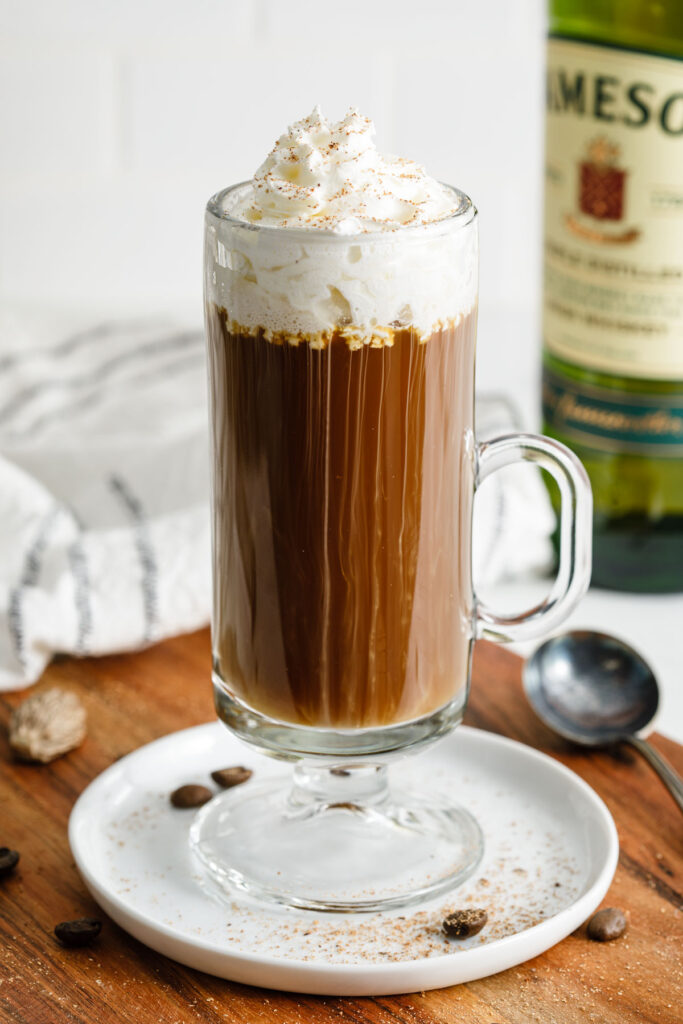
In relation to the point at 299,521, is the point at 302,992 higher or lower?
lower

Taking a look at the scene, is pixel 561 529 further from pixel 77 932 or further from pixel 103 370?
pixel 103 370

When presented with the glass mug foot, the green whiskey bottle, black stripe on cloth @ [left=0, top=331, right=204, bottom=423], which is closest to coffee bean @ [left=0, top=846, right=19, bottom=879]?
the glass mug foot

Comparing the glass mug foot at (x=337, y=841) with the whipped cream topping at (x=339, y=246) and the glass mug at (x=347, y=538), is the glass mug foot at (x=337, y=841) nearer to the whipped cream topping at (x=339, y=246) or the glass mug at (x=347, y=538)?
the glass mug at (x=347, y=538)

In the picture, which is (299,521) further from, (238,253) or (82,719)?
(82,719)

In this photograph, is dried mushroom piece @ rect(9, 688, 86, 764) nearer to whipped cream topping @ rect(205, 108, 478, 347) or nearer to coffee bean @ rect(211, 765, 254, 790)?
coffee bean @ rect(211, 765, 254, 790)

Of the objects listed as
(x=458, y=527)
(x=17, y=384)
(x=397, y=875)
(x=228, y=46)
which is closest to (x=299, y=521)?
(x=458, y=527)

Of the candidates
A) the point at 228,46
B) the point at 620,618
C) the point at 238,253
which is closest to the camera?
the point at 238,253

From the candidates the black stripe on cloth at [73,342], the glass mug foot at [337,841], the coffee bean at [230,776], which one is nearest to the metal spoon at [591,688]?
the glass mug foot at [337,841]
